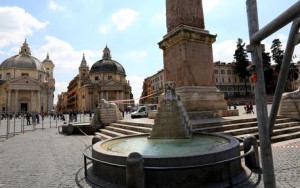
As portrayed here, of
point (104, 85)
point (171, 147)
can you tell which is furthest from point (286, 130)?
point (104, 85)

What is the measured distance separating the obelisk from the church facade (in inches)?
3098

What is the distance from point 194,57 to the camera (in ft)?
44.0

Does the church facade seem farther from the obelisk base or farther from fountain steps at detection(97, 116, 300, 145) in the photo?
fountain steps at detection(97, 116, 300, 145)

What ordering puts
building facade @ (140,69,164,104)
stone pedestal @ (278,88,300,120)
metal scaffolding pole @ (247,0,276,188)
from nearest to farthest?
metal scaffolding pole @ (247,0,276,188) → stone pedestal @ (278,88,300,120) → building facade @ (140,69,164,104)

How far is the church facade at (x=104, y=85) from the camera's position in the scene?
3780 inches

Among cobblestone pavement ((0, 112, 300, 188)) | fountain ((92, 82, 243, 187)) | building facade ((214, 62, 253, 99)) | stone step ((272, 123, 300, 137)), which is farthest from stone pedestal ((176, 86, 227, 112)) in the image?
building facade ((214, 62, 253, 99))

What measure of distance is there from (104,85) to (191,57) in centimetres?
8530

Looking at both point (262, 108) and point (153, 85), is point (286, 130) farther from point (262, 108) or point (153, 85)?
point (153, 85)

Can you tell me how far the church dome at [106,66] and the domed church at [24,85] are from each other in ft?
71.3

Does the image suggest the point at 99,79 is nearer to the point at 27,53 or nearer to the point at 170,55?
the point at 27,53

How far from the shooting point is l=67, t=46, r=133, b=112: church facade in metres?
96.0

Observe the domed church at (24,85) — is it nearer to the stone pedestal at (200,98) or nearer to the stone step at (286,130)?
the stone pedestal at (200,98)

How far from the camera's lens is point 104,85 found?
95875 mm

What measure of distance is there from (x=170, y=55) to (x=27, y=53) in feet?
348
